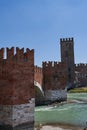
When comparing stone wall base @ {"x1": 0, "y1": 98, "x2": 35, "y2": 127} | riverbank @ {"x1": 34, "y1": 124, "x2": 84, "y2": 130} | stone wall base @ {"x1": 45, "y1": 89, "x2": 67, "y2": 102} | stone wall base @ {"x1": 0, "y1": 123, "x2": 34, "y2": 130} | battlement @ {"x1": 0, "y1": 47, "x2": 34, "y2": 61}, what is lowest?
riverbank @ {"x1": 34, "y1": 124, "x2": 84, "y2": 130}

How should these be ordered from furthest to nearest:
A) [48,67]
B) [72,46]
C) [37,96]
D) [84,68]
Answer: [84,68], [72,46], [48,67], [37,96]

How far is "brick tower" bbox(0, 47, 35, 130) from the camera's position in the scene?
62.7 ft

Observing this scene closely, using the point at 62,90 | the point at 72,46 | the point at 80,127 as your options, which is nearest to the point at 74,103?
the point at 62,90

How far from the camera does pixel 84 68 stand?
76750 millimetres

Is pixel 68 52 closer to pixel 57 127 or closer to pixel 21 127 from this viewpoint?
pixel 57 127

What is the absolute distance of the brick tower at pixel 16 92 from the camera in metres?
19.1

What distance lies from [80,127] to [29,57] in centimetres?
570

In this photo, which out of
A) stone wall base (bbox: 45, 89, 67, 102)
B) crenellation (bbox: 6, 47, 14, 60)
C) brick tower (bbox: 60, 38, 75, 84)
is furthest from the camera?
brick tower (bbox: 60, 38, 75, 84)

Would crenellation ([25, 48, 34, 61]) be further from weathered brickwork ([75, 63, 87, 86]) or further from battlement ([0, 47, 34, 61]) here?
weathered brickwork ([75, 63, 87, 86])

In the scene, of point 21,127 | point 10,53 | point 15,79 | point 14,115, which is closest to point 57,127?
point 21,127

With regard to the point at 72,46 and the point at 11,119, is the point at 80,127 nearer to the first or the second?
the point at 11,119

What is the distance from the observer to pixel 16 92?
19562 millimetres

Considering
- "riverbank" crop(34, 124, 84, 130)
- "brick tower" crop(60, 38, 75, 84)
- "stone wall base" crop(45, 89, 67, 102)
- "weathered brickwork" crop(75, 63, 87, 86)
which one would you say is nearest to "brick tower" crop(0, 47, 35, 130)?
"riverbank" crop(34, 124, 84, 130)

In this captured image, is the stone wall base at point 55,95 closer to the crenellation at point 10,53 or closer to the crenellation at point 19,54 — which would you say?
the crenellation at point 19,54
